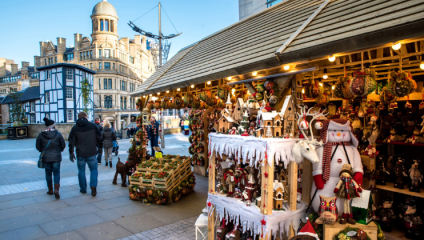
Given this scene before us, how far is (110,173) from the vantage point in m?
9.77

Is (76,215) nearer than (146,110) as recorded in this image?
Yes

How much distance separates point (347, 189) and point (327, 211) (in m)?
0.38

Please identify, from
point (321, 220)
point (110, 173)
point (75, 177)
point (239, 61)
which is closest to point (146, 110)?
point (110, 173)

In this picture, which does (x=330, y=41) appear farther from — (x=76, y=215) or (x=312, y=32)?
(x=76, y=215)

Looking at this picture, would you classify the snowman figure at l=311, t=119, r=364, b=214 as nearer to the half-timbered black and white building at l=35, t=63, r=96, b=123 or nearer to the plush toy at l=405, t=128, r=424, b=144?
the plush toy at l=405, t=128, r=424, b=144

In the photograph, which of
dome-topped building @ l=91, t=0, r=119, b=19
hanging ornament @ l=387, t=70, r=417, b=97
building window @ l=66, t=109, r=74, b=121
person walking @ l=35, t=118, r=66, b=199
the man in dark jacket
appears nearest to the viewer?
hanging ornament @ l=387, t=70, r=417, b=97

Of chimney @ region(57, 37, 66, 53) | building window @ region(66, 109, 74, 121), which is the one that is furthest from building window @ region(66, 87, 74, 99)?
chimney @ region(57, 37, 66, 53)

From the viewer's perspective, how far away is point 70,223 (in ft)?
16.9

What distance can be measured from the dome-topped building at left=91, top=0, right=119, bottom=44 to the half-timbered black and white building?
14108mm

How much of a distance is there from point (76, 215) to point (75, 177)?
3.91m

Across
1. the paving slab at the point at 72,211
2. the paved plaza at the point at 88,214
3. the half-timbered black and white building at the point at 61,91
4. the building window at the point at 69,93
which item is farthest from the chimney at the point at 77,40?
the paving slab at the point at 72,211

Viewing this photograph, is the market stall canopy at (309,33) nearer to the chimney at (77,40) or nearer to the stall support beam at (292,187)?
the stall support beam at (292,187)

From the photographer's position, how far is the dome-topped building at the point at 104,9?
4716cm

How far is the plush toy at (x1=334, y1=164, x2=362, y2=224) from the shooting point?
3.22 metres
